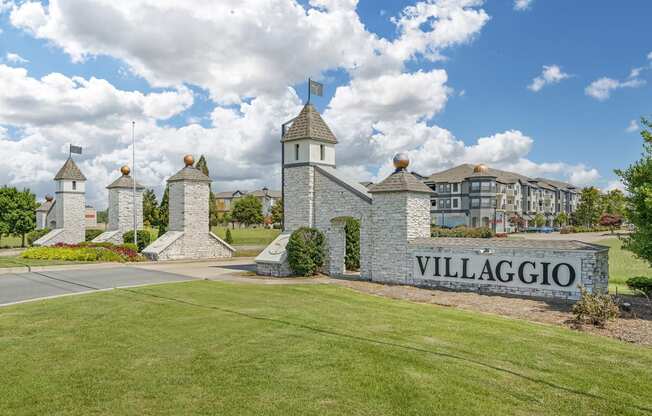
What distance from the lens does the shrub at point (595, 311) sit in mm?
11430

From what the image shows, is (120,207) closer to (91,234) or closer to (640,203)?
(91,234)

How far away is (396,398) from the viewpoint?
630 cm

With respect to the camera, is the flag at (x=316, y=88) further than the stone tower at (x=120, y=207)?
No

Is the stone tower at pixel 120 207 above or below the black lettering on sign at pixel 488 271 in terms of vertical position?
above

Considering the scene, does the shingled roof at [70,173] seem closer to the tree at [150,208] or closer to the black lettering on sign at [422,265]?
the tree at [150,208]

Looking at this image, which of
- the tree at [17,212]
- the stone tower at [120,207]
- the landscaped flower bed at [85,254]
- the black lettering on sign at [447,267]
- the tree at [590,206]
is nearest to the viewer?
the black lettering on sign at [447,267]

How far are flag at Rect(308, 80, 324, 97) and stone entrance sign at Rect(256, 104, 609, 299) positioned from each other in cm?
94

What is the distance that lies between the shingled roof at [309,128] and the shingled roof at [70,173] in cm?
2541

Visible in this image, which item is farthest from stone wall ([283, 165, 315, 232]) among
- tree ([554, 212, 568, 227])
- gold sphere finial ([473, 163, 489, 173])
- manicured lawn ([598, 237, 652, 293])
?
tree ([554, 212, 568, 227])

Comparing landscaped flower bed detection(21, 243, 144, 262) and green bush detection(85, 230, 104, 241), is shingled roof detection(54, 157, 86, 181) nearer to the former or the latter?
green bush detection(85, 230, 104, 241)

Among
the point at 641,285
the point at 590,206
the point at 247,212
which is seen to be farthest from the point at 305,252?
the point at 590,206

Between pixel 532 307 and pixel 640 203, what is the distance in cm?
449

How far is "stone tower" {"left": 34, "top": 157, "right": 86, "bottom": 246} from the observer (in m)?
38.0

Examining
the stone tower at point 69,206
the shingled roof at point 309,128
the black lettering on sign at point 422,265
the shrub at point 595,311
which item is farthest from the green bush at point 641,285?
the stone tower at point 69,206
